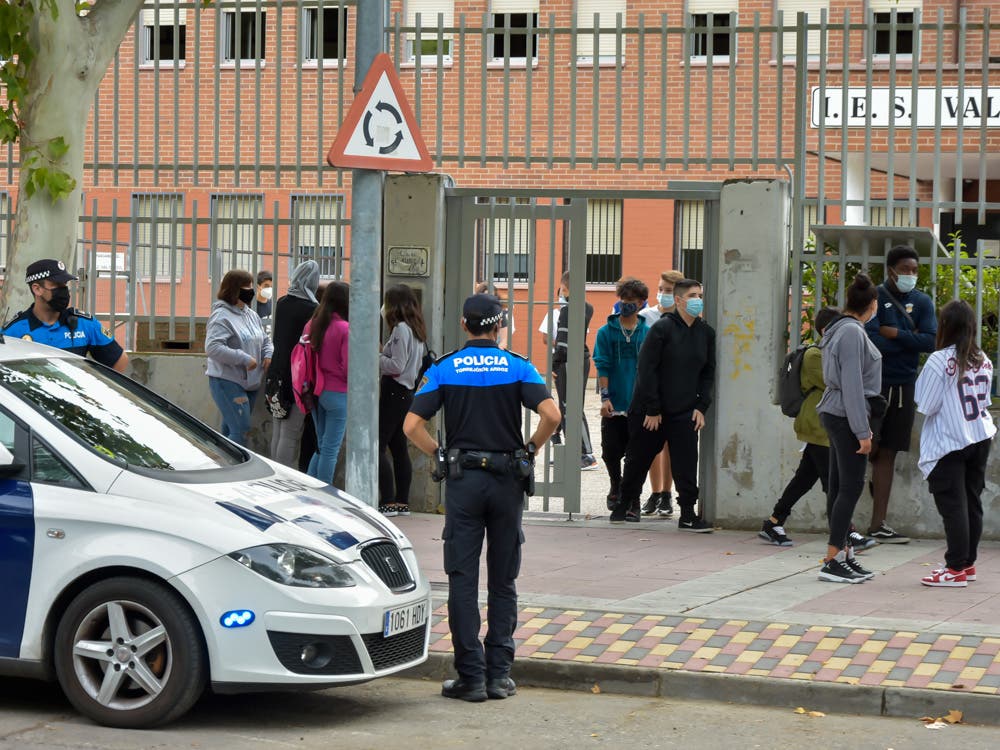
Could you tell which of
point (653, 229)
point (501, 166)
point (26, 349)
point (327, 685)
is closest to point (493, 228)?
point (501, 166)

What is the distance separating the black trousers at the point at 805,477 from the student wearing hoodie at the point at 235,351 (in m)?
3.89

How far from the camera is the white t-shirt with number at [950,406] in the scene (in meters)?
9.60

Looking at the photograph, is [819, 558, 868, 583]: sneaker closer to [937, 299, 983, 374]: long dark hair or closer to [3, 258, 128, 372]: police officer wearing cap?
[937, 299, 983, 374]: long dark hair

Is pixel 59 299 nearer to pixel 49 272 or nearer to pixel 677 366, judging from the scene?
pixel 49 272

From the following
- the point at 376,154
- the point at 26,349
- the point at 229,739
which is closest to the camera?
the point at 229,739

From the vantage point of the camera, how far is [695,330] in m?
11.9

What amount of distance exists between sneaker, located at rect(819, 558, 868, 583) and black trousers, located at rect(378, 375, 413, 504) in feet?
11.8

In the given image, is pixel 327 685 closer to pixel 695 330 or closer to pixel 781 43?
pixel 695 330

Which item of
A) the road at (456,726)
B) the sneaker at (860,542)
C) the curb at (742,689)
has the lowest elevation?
the road at (456,726)

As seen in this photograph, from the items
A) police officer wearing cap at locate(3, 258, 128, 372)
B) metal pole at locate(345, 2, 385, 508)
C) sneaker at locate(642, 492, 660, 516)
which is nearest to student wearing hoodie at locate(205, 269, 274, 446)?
police officer wearing cap at locate(3, 258, 128, 372)

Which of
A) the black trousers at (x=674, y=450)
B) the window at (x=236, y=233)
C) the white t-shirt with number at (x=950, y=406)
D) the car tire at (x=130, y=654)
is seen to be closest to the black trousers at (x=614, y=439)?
the black trousers at (x=674, y=450)

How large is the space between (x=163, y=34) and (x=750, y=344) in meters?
5.26

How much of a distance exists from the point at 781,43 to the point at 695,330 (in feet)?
6.84

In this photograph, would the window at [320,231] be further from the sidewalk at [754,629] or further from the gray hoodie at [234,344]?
the sidewalk at [754,629]
